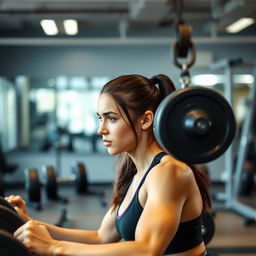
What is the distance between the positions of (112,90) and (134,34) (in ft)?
20.7

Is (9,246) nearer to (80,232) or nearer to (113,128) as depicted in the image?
(113,128)

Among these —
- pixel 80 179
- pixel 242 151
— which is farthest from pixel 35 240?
pixel 242 151

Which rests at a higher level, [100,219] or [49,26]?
[49,26]

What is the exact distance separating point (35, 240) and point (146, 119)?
0.42 meters

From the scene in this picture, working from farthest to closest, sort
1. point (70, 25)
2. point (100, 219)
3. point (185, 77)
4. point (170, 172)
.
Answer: point (70, 25)
point (100, 219)
point (185, 77)
point (170, 172)

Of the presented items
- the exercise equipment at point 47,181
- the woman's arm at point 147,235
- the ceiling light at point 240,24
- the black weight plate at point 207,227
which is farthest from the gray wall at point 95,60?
the woman's arm at point 147,235

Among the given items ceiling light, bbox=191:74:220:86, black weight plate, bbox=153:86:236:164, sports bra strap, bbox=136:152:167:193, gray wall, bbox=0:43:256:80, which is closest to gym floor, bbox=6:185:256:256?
gray wall, bbox=0:43:256:80

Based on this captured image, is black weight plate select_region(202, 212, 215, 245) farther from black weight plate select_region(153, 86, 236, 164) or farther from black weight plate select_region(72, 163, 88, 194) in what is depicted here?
black weight plate select_region(72, 163, 88, 194)

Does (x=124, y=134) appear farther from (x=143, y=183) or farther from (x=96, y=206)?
(x=96, y=206)

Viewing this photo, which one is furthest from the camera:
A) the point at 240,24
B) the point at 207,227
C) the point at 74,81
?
the point at 74,81

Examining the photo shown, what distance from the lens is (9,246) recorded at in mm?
942

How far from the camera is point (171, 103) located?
94 centimetres

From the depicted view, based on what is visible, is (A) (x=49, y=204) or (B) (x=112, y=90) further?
(A) (x=49, y=204)

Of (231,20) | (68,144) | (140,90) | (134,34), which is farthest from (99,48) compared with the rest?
(140,90)
